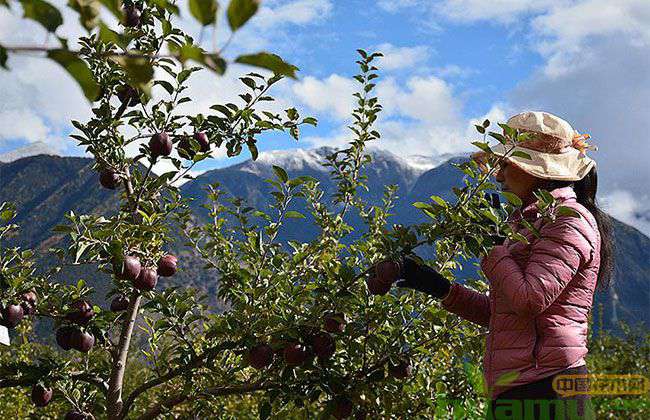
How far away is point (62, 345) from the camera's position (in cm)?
224

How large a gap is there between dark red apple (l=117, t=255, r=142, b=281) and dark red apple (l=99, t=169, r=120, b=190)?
56cm

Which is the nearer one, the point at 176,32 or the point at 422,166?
the point at 176,32

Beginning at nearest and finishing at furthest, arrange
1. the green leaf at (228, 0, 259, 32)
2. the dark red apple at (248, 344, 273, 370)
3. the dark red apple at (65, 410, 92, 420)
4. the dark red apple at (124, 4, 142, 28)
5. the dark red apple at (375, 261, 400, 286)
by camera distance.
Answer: the green leaf at (228, 0, 259, 32) → the dark red apple at (375, 261, 400, 286) → the dark red apple at (248, 344, 273, 370) → the dark red apple at (65, 410, 92, 420) → the dark red apple at (124, 4, 142, 28)

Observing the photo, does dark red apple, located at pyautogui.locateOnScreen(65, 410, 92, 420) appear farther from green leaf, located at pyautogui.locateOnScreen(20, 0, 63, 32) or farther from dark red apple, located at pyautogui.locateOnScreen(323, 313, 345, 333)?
green leaf, located at pyautogui.locateOnScreen(20, 0, 63, 32)

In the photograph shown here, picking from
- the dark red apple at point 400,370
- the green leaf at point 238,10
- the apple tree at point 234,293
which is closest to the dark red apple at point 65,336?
the apple tree at point 234,293

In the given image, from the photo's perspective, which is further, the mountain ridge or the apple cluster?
the mountain ridge

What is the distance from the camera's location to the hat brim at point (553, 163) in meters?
1.84

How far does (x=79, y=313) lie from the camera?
7.32 feet

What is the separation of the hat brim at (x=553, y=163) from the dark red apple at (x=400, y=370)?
2.46 ft

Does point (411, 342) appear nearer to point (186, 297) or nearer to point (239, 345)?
point (239, 345)

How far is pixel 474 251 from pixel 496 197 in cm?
39

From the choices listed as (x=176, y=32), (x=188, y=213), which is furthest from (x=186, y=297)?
(x=176, y=32)

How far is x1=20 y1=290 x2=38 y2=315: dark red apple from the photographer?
221cm

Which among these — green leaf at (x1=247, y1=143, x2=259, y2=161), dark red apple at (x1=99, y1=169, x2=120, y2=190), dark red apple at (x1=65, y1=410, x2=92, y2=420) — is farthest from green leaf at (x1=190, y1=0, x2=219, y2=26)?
dark red apple at (x1=65, y1=410, x2=92, y2=420)
